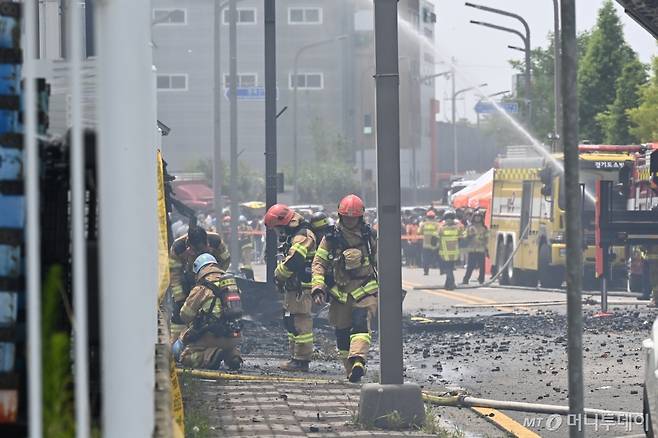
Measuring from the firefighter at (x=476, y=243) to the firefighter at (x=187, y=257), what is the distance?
16.0 meters

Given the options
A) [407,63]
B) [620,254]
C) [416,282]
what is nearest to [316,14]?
[407,63]

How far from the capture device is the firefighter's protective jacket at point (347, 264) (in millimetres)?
11836

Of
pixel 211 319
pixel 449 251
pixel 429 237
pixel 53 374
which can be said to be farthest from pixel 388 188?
pixel 429 237

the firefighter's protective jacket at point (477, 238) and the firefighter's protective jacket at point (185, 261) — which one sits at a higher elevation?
the firefighter's protective jacket at point (185, 261)

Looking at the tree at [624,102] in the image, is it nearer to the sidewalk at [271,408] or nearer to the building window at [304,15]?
the sidewalk at [271,408]

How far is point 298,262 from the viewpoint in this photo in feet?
41.0

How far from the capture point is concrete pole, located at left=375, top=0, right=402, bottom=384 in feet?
27.8

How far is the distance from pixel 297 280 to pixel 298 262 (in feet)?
0.60

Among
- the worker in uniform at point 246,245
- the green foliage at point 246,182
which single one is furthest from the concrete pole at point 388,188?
the green foliage at point 246,182

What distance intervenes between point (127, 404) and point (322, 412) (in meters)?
6.62

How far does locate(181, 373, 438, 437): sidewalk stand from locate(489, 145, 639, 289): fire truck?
13.4 meters

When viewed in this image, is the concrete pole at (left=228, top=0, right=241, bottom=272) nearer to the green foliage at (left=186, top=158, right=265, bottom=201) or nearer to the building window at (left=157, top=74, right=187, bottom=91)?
the green foliage at (left=186, top=158, right=265, bottom=201)

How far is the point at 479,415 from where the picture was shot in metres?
9.62

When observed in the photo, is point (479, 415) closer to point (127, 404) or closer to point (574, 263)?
→ point (574, 263)
